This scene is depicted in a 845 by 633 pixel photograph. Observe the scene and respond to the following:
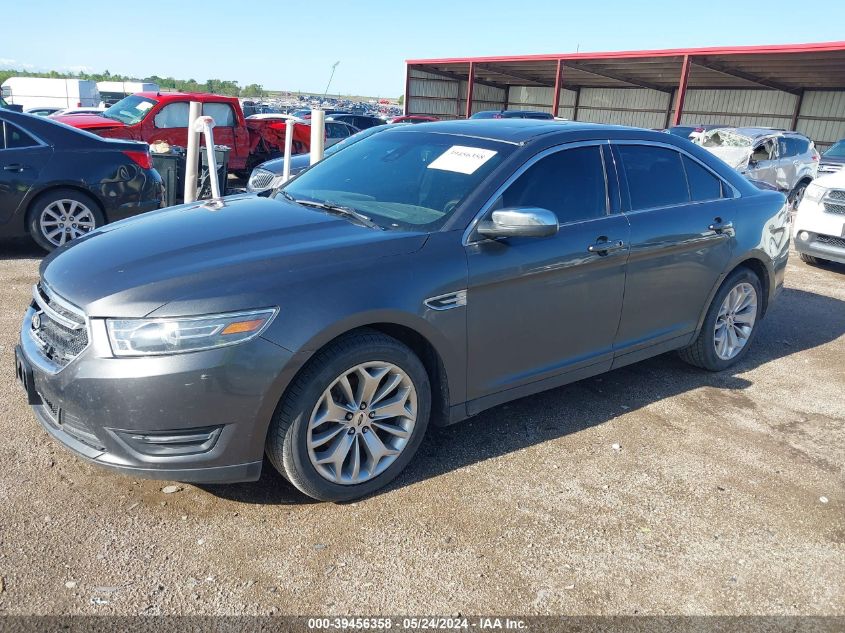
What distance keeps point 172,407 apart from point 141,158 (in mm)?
5703

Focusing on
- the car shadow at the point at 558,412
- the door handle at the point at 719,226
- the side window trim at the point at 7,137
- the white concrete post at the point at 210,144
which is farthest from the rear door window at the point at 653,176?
the side window trim at the point at 7,137

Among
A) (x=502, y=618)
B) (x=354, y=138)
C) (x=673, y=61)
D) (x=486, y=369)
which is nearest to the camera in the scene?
(x=502, y=618)

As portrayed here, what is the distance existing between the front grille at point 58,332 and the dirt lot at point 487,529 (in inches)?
26.6

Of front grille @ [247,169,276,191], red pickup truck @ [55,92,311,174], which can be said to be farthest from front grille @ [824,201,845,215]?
red pickup truck @ [55,92,311,174]

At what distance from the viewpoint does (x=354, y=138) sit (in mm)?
4781

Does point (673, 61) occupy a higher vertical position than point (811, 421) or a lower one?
higher

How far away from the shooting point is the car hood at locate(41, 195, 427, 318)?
8.74ft

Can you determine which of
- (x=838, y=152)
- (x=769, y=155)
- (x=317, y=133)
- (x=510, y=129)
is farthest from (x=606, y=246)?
(x=838, y=152)

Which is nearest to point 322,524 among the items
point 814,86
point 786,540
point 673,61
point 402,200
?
point 402,200

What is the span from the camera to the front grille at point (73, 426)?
9.01ft

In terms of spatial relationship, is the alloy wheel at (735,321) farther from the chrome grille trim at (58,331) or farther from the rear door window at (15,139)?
the rear door window at (15,139)

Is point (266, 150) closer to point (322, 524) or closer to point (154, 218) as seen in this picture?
point (154, 218)

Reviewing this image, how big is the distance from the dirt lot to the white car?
490 centimetres

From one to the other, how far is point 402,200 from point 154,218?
1312mm
